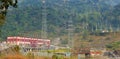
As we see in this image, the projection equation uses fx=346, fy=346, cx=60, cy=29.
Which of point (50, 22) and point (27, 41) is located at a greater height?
point (50, 22)

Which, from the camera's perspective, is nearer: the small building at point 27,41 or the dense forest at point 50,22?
the small building at point 27,41

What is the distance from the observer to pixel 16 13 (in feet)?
457

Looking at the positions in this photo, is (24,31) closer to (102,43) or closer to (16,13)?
(16,13)

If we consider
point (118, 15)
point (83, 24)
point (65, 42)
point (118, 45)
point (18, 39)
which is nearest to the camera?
point (18, 39)

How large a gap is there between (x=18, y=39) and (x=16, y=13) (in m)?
54.1

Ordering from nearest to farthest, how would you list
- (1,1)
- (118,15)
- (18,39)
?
(1,1)
(18,39)
(118,15)

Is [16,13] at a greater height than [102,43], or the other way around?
[16,13]

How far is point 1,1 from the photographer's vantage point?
16.3 m

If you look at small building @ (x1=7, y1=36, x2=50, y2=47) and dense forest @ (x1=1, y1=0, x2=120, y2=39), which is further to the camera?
dense forest @ (x1=1, y1=0, x2=120, y2=39)

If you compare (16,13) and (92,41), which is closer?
(92,41)

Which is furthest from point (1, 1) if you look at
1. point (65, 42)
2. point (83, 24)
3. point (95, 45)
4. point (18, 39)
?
point (83, 24)

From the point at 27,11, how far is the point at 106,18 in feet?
138

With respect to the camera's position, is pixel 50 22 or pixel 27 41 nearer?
pixel 27 41

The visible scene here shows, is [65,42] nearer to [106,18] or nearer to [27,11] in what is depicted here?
[27,11]
